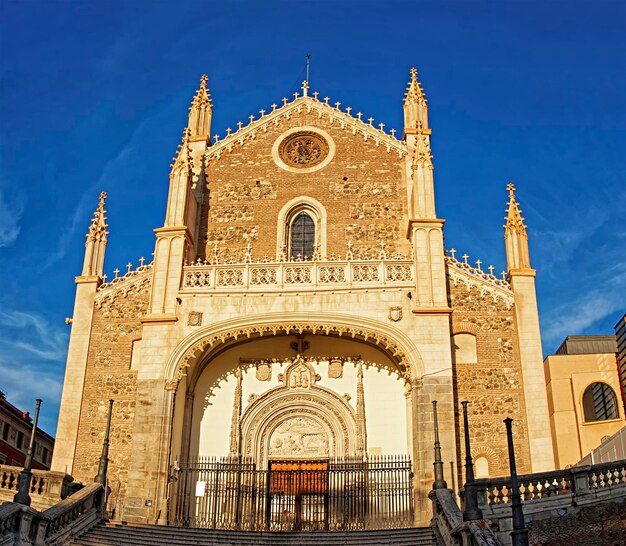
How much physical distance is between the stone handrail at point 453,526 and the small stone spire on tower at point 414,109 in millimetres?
14782

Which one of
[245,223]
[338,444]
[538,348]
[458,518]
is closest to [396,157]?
[245,223]

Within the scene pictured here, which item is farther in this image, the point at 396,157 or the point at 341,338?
the point at 396,157

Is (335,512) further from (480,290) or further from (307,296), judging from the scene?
(480,290)

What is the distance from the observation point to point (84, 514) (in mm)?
20906

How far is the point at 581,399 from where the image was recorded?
35344 mm

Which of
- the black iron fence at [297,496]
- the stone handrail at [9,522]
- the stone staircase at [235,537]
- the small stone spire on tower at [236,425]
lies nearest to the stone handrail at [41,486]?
the stone staircase at [235,537]

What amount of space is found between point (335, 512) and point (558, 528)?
7.99 metres

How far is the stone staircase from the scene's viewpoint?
20047 millimetres

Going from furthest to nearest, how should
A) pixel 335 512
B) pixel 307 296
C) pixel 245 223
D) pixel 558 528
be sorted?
pixel 245 223
pixel 307 296
pixel 335 512
pixel 558 528

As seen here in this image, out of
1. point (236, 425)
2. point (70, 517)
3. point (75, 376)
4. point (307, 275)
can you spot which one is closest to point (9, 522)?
point (70, 517)

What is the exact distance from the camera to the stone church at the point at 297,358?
24969 mm

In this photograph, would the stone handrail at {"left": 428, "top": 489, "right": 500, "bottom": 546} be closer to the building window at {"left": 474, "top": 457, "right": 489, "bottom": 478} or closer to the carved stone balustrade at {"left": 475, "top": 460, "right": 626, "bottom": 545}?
the carved stone balustrade at {"left": 475, "top": 460, "right": 626, "bottom": 545}

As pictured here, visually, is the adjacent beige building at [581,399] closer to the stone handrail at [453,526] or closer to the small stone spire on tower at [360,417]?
the small stone spire on tower at [360,417]

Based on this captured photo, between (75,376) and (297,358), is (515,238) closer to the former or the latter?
(297,358)
